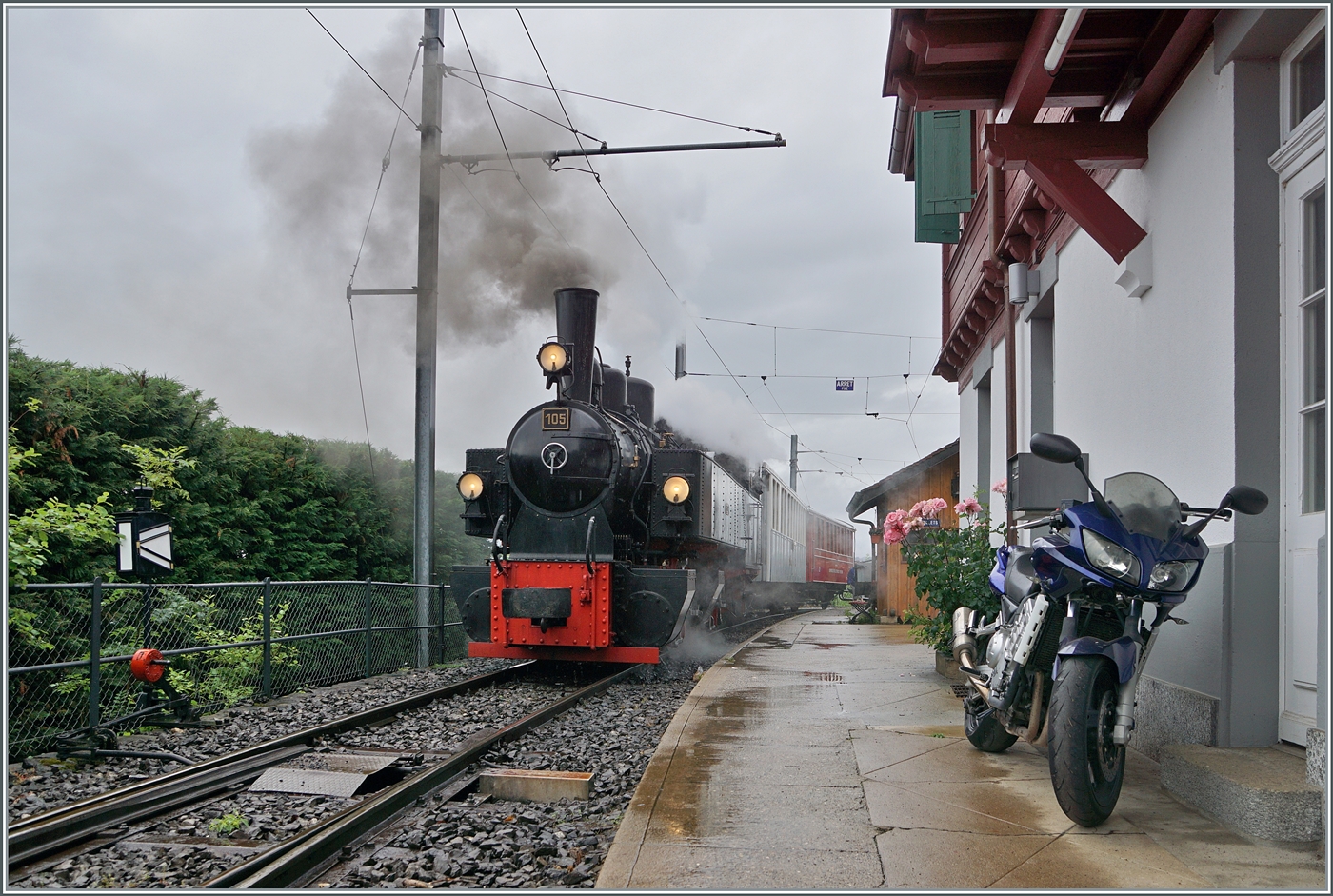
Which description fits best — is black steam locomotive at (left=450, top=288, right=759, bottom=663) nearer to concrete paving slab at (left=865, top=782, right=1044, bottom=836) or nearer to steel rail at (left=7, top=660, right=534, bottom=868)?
steel rail at (left=7, top=660, right=534, bottom=868)

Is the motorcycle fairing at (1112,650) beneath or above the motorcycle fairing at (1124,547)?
beneath

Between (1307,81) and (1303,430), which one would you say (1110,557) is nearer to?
(1303,430)

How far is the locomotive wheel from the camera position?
5211mm

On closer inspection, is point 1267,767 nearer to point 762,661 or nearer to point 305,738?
point 305,738

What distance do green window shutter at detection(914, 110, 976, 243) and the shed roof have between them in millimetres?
4992

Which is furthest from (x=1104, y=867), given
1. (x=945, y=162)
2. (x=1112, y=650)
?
(x=945, y=162)

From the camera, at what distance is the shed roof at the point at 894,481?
54.0 feet

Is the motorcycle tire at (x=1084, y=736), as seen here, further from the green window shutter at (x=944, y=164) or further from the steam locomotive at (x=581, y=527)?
the green window shutter at (x=944, y=164)

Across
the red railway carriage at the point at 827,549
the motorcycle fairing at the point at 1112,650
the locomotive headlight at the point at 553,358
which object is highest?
the locomotive headlight at the point at 553,358

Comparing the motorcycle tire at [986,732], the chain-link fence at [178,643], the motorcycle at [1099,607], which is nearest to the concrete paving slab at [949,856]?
the motorcycle at [1099,607]

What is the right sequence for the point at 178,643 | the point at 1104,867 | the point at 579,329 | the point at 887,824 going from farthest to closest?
the point at 579,329 → the point at 178,643 → the point at 887,824 → the point at 1104,867

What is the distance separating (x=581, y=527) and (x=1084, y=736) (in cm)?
668

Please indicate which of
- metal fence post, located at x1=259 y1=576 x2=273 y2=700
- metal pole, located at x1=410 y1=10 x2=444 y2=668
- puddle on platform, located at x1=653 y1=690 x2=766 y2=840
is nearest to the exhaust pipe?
puddle on platform, located at x1=653 y1=690 x2=766 y2=840

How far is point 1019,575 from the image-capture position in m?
4.52
